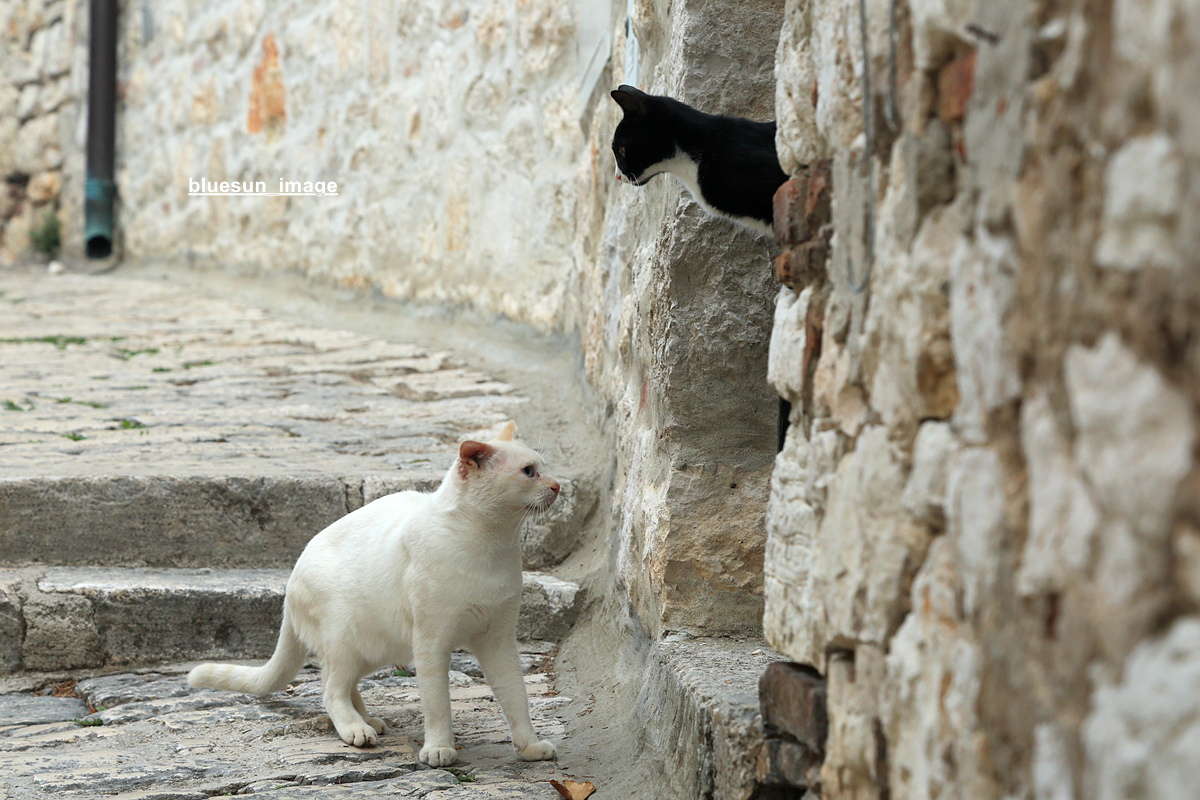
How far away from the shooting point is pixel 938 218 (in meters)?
1.13

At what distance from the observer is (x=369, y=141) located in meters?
5.89

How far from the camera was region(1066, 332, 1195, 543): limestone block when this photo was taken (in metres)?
0.73

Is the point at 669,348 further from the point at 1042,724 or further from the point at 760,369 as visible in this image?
the point at 1042,724

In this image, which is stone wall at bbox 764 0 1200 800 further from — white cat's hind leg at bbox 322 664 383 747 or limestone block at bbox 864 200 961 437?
white cat's hind leg at bbox 322 664 383 747

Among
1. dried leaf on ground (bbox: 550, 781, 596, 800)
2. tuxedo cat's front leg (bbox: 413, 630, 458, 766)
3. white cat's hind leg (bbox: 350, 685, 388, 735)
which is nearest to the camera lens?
dried leaf on ground (bbox: 550, 781, 596, 800)

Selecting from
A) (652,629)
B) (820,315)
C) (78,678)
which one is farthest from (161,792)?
(820,315)

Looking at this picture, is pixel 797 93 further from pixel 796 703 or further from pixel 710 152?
pixel 796 703

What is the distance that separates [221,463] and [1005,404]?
2.95 metres

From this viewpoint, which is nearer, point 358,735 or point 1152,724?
point 1152,724

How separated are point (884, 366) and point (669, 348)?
1152mm

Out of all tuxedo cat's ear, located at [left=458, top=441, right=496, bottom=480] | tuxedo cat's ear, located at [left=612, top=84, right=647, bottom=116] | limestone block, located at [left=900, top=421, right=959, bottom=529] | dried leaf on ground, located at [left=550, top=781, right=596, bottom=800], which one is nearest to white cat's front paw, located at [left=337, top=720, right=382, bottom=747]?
dried leaf on ground, located at [left=550, top=781, right=596, bottom=800]

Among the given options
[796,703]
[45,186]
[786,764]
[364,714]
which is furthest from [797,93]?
[45,186]

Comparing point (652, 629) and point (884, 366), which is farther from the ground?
point (884, 366)

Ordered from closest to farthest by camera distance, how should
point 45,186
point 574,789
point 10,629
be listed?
1. point 574,789
2. point 10,629
3. point 45,186
